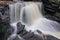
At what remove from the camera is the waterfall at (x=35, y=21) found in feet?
22.4

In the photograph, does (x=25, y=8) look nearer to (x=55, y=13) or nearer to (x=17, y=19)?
(x=17, y=19)

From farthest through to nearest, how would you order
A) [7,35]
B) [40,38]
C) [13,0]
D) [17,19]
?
[13,0] → [17,19] → [7,35] → [40,38]

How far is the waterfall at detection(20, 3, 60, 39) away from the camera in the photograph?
681cm

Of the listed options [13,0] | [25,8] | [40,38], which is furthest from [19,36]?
[13,0]

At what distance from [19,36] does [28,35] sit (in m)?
0.36

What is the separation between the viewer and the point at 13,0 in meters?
8.67

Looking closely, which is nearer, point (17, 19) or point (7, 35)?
point (7, 35)

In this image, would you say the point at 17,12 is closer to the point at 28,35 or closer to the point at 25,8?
Result: the point at 25,8

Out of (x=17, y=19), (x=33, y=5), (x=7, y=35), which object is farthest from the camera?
(x=33, y=5)

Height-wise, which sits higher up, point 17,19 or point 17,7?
point 17,7

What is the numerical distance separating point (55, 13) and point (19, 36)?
3198 millimetres

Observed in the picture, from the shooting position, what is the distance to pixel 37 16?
8094 millimetres

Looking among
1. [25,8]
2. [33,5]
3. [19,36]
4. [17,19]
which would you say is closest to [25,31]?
[19,36]

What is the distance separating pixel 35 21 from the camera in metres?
7.61
